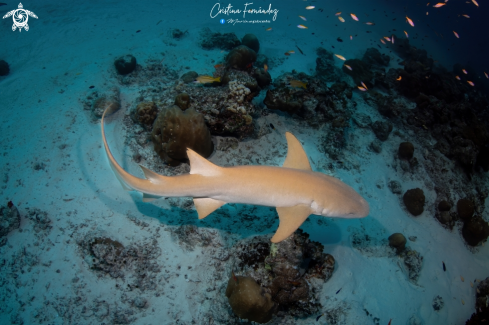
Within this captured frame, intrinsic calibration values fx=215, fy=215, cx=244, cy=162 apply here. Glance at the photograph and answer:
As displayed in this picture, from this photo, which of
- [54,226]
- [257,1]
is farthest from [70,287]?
[257,1]

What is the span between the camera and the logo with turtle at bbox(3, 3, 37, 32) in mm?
15233

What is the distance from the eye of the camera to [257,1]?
30547mm

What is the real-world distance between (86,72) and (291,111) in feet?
33.4

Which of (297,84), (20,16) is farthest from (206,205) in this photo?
(20,16)

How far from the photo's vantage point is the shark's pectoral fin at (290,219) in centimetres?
337

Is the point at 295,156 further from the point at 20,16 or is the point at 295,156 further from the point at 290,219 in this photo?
the point at 20,16

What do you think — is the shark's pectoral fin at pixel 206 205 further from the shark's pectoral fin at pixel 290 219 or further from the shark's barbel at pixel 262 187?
the shark's pectoral fin at pixel 290 219

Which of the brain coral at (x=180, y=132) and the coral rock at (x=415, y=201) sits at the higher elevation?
the brain coral at (x=180, y=132)

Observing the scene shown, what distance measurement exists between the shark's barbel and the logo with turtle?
66.9 feet

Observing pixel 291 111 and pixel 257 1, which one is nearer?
pixel 291 111

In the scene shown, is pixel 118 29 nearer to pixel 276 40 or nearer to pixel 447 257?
pixel 276 40

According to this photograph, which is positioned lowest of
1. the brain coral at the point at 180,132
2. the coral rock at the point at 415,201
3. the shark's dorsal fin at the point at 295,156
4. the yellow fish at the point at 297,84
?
the coral rock at the point at 415,201

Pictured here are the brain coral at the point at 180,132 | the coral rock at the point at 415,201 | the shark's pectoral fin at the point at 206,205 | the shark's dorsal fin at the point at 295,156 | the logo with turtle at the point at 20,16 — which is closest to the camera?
the shark's pectoral fin at the point at 206,205

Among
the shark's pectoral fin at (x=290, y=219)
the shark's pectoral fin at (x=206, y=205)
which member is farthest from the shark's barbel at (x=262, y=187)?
the shark's pectoral fin at (x=206, y=205)
